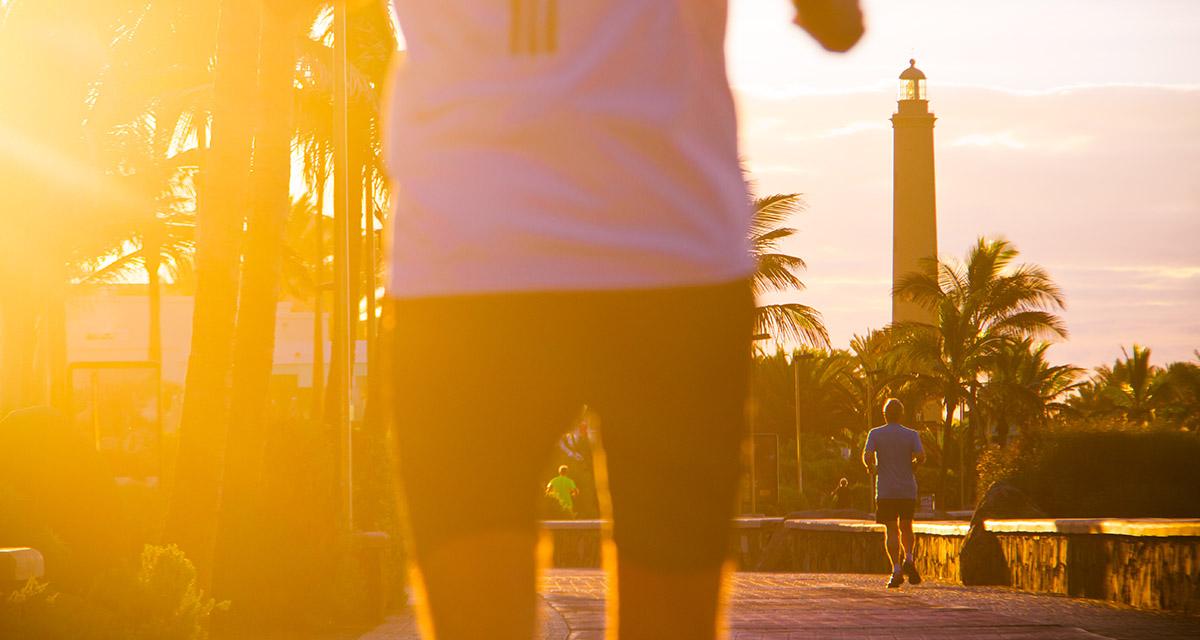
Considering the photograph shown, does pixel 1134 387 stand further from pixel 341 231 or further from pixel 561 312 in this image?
pixel 561 312

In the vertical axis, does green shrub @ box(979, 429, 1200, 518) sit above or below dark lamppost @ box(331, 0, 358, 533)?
below

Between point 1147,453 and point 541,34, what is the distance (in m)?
24.0

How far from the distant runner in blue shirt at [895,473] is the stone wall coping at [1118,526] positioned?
3.71ft

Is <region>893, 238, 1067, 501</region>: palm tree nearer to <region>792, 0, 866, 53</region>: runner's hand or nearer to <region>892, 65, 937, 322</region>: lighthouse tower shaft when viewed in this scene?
<region>892, 65, 937, 322</region>: lighthouse tower shaft

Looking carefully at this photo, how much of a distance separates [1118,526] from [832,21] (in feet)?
40.5

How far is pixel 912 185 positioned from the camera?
71.8m

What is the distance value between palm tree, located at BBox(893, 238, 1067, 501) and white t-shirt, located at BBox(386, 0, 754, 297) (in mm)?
46934

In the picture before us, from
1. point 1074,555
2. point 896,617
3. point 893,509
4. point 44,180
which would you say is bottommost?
point 896,617

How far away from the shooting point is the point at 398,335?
1.78 meters

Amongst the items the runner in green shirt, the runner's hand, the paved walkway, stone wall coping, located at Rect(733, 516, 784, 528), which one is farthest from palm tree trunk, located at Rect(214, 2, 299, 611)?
the runner in green shirt

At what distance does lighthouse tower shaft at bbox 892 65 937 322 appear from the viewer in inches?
2803

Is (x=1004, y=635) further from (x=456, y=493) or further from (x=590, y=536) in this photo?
(x=590, y=536)

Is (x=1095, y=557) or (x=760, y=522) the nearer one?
(x=1095, y=557)

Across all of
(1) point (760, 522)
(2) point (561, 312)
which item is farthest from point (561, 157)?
(1) point (760, 522)
